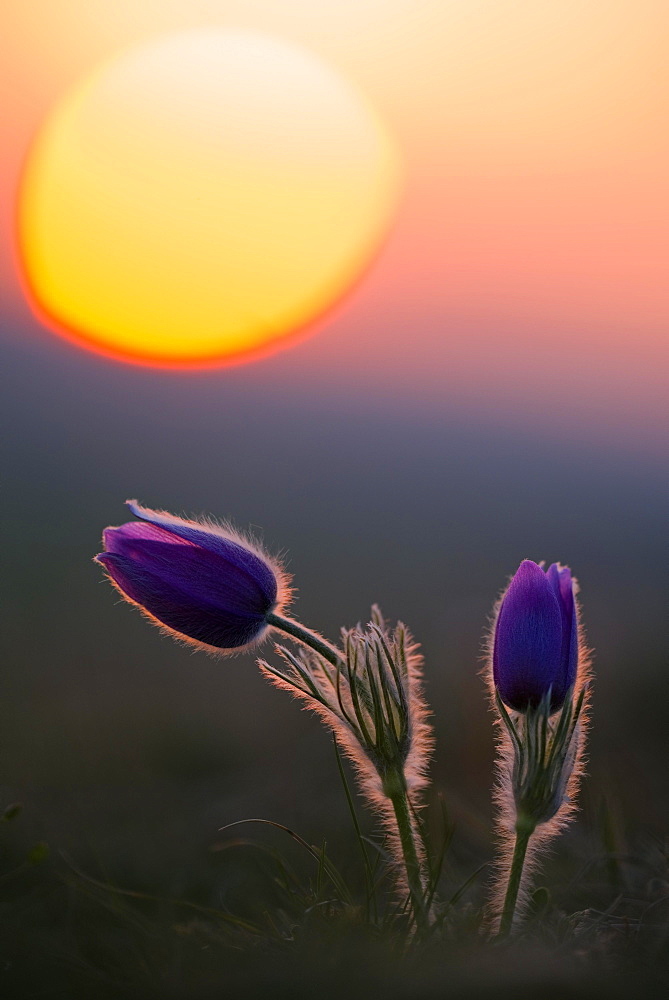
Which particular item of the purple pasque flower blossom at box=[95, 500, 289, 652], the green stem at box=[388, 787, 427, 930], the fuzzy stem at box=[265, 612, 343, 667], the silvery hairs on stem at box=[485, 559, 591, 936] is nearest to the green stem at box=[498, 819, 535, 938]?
the silvery hairs on stem at box=[485, 559, 591, 936]

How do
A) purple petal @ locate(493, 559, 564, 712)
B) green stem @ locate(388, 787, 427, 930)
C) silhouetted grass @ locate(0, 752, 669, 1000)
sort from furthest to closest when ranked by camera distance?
1. purple petal @ locate(493, 559, 564, 712)
2. green stem @ locate(388, 787, 427, 930)
3. silhouetted grass @ locate(0, 752, 669, 1000)

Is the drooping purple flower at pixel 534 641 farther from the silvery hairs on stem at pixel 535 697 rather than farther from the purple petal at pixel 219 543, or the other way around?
the purple petal at pixel 219 543

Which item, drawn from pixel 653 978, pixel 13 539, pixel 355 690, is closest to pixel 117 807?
pixel 355 690

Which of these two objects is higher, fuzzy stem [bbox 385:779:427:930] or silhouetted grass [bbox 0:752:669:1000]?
fuzzy stem [bbox 385:779:427:930]

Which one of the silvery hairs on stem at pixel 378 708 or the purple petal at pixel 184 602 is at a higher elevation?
the purple petal at pixel 184 602

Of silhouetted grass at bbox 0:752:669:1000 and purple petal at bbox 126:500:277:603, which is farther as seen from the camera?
purple petal at bbox 126:500:277:603

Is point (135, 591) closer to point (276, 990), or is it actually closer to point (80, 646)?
point (276, 990)

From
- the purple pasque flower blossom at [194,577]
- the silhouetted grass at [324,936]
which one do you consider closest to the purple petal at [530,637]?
the silhouetted grass at [324,936]

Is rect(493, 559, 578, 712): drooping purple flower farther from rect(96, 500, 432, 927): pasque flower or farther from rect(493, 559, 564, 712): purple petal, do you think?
rect(96, 500, 432, 927): pasque flower
